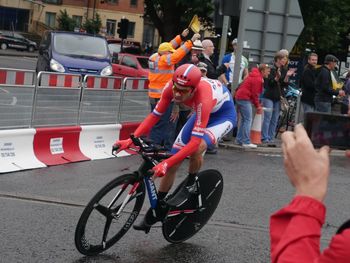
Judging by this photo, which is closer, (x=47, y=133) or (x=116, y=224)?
(x=116, y=224)

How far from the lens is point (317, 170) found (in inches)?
72.8

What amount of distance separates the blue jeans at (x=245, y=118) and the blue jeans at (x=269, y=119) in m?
0.95

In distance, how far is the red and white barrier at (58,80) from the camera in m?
10.3

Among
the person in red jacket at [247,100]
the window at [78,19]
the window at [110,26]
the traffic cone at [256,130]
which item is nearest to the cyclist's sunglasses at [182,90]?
the person in red jacket at [247,100]

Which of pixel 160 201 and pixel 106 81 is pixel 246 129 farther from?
pixel 160 201

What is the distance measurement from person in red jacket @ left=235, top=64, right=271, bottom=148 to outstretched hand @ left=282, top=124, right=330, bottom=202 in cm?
1065

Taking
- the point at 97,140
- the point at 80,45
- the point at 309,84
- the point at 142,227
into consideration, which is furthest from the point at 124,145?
the point at 80,45

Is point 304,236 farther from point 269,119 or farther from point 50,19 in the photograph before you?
point 50,19

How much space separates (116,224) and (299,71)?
21.3 meters

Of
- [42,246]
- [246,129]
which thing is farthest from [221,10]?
[42,246]

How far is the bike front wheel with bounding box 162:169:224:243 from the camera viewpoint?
19.7 feet

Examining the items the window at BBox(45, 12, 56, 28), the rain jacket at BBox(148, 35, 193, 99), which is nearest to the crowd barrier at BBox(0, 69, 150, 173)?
the rain jacket at BBox(148, 35, 193, 99)

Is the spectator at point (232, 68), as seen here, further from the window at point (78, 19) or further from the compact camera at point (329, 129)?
the window at point (78, 19)

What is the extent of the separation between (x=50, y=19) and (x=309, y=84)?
64.8m
